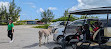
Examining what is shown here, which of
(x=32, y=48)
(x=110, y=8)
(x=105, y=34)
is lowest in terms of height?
(x=32, y=48)

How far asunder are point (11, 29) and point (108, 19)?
326 inches

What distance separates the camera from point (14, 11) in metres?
54.9

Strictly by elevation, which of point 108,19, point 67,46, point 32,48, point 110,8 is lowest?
point 32,48

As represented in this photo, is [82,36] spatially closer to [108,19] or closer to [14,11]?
[108,19]

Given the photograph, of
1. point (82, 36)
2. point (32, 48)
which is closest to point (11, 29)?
point (32, 48)

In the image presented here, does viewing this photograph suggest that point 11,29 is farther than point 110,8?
Yes

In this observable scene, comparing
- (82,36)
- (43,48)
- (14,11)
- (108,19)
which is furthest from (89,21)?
(14,11)

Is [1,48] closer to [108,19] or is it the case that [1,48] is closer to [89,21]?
[89,21]

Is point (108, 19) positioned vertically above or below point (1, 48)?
above

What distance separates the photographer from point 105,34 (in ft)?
15.2

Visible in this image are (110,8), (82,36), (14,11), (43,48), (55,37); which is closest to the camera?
(110,8)

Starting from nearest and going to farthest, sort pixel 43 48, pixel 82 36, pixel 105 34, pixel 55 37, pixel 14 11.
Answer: pixel 105 34
pixel 82 36
pixel 43 48
pixel 55 37
pixel 14 11

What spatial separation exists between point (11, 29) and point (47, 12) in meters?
51.1

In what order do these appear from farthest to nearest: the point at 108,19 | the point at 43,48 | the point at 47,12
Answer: the point at 47,12 < the point at 43,48 < the point at 108,19
